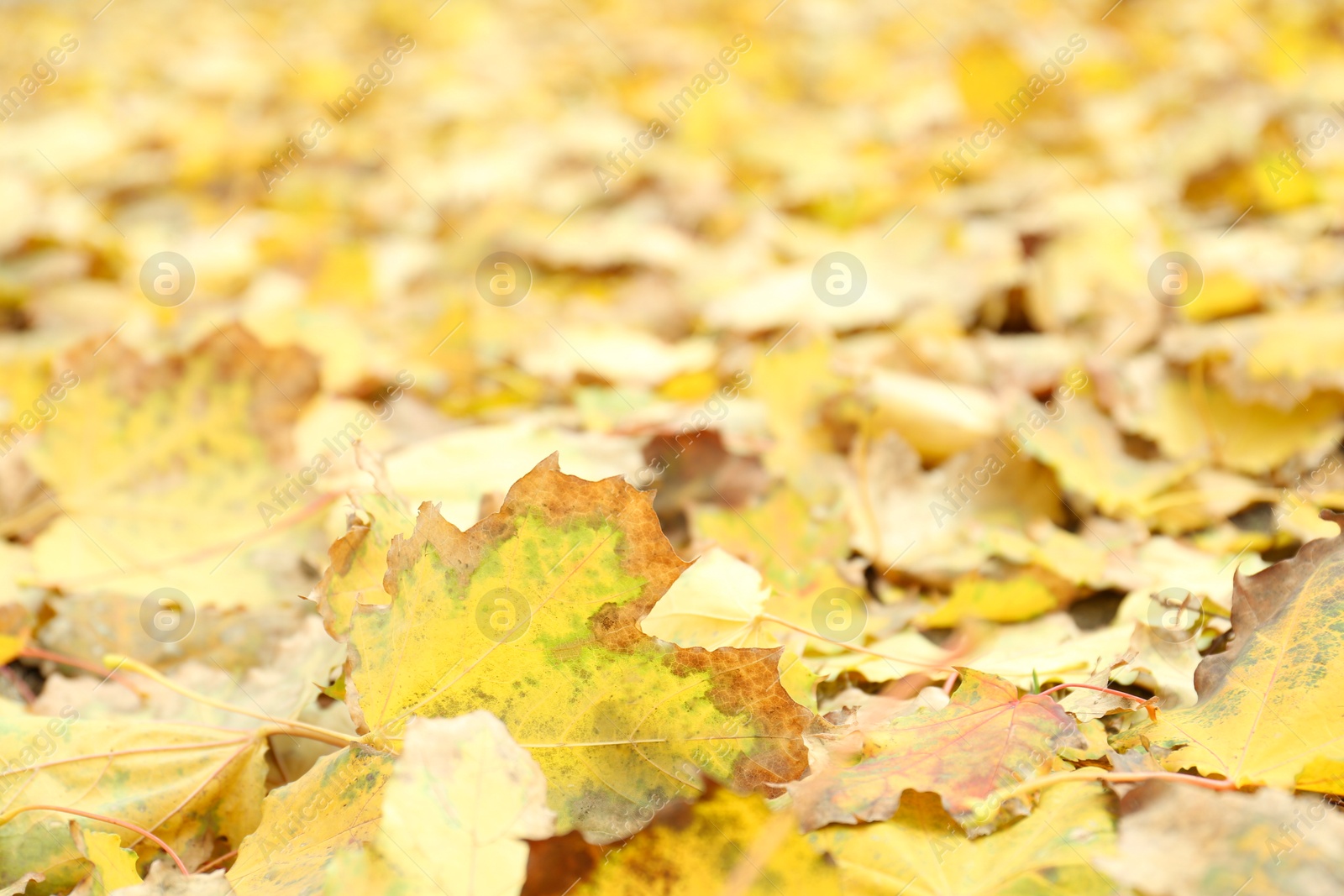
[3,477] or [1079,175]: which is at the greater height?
[1079,175]

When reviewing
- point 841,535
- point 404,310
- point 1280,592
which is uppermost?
point 1280,592

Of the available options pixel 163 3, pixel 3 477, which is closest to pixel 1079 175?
pixel 3 477

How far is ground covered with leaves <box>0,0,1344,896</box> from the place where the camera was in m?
0.52

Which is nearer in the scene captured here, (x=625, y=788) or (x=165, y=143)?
(x=625, y=788)

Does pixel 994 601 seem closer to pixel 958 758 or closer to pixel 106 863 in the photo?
pixel 958 758

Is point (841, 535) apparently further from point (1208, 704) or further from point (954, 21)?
point (954, 21)

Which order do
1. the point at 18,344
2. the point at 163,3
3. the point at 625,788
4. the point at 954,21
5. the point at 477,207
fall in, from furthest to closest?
the point at 163,3, the point at 954,21, the point at 477,207, the point at 18,344, the point at 625,788

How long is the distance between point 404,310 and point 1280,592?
5.05ft

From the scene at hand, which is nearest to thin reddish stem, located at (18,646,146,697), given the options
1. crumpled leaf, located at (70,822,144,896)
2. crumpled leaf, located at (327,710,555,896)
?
crumpled leaf, located at (70,822,144,896)

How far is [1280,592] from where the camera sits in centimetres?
60
